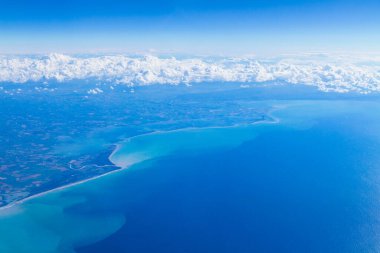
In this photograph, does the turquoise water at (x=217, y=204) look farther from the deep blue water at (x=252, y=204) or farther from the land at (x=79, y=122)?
the land at (x=79, y=122)

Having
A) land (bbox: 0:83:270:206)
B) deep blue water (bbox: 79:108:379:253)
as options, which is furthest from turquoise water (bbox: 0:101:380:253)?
land (bbox: 0:83:270:206)

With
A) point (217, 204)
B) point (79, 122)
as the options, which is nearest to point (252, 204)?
point (217, 204)

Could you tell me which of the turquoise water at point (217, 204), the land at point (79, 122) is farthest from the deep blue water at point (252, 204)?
the land at point (79, 122)

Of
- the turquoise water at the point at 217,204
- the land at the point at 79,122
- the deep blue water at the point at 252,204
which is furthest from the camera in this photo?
the land at the point at 79,122

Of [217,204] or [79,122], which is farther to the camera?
[79,122]

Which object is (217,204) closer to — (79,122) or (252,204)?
(252,204)

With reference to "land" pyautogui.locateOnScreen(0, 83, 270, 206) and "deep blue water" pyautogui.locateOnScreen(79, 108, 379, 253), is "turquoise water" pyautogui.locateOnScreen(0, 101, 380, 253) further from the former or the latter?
"land" pyautogui.locateOnScreen(0, 83, 270, 206)

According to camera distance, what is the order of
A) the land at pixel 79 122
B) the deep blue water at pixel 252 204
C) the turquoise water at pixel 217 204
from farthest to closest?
the land at pixel 79 122 → the turquoise water at pixel 217 204 → the deep blue water at pixel 252 204

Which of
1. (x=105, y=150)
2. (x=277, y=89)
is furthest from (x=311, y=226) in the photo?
(x=277, y=89)
